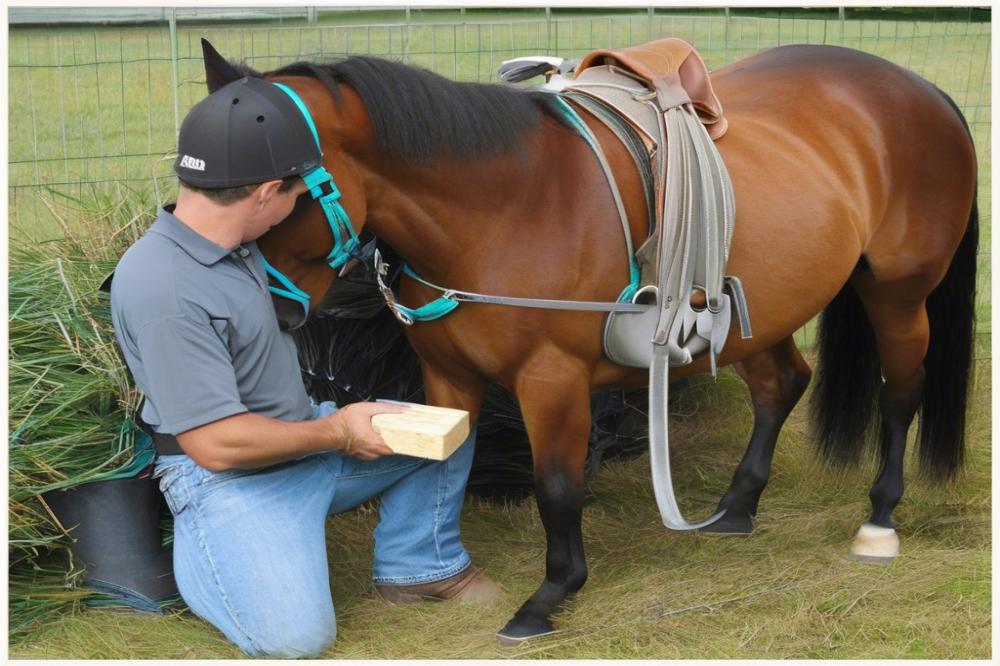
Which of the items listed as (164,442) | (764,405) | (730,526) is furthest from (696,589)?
(164,442)

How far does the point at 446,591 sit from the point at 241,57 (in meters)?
3.51

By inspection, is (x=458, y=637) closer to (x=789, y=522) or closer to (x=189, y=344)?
(x=189, y=344)

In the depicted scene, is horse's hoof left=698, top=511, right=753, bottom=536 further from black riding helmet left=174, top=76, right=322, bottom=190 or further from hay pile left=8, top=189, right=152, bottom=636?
black riding helmet left=174, top=76, right=322, bottom=190

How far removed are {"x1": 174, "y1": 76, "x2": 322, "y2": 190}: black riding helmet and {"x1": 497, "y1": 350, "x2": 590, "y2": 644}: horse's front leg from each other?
2.50 feet

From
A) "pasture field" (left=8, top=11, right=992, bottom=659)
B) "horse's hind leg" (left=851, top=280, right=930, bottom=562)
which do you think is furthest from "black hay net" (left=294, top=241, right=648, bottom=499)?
"horse's hind leg" (left=851, top=280, right=930, bottom=562)

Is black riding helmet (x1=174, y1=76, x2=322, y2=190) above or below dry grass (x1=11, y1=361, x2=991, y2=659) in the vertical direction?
above

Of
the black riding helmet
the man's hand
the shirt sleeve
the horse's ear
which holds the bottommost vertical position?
the man's hand

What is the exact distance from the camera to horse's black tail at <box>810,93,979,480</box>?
359 centimetres

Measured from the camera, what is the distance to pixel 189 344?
90.7 inches

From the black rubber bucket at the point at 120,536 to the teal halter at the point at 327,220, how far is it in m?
0.68

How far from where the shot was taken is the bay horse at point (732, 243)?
2.38m

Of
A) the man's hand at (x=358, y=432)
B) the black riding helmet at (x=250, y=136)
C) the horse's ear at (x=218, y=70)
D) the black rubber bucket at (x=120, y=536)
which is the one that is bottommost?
the black rubber bucket at (x=120, y=536)

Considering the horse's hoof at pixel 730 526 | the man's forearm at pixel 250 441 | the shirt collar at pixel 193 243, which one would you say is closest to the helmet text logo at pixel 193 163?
the shirt collar at pixel 193 243

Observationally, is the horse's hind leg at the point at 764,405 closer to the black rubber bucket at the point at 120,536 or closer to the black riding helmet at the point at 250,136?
the black rubber bucket at the point at 120,536
